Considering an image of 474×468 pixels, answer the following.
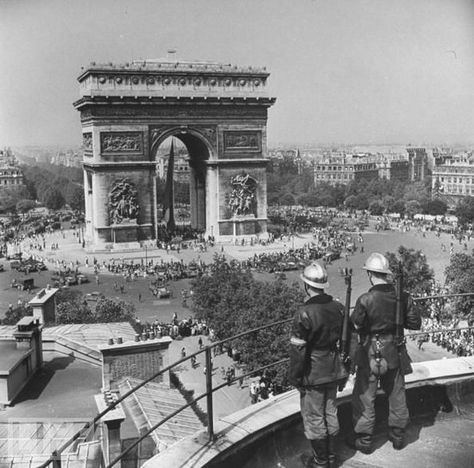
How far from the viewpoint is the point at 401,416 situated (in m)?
4.88

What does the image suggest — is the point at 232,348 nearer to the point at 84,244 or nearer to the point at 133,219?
the point at 133,219

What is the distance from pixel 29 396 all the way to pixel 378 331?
8.13 m

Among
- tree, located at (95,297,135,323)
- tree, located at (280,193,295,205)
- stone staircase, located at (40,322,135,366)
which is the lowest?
tree, located at (95,297,135,323)

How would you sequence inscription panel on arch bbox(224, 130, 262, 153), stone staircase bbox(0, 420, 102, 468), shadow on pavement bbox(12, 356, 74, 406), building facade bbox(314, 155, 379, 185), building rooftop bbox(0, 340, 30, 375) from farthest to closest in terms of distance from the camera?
building facade bbox(314, 155, 379, 185) → inscription panel on arch bbox(224, 130, 262, 153) → shadow on pavement bbox(12, 356, 74, 406) → building rooftop bbox(0, 340, 30, 375) → stone staircase bbox(0, 420, 102, 468)

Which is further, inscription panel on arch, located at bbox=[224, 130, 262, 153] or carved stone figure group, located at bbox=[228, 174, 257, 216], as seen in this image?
carved stone figure group, located at bbox=[228, 174, 257, 216]

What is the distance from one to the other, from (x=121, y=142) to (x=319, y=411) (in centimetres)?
3817

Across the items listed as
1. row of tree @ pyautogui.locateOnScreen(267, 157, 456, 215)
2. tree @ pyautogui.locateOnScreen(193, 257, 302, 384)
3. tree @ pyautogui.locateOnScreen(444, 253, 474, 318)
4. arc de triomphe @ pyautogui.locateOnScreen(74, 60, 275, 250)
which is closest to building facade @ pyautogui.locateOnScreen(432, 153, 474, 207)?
row of tree @ pyautogui.locateOnScreen(267, 157, 456, 215)

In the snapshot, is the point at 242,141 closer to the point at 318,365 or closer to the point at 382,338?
the point at 382,338

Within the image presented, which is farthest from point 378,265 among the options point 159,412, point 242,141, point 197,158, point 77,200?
point 77,200

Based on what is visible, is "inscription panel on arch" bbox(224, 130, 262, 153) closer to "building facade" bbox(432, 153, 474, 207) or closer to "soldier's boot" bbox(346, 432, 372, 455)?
"soldier's boot" bbox(346, 432, 372, 455)

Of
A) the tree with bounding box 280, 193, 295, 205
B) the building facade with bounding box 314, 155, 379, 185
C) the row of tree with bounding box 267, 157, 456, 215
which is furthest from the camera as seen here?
the building facade with bounding box 314, 155, 379, 185

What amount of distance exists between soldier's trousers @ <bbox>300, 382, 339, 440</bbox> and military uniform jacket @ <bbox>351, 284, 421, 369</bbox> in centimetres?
44

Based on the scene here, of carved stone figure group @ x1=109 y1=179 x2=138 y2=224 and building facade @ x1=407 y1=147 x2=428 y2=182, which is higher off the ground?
building facade @ x1=407 y1=147 x2=428 y2=182

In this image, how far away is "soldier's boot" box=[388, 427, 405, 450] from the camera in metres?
4.86
